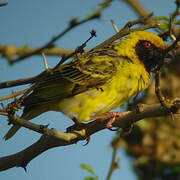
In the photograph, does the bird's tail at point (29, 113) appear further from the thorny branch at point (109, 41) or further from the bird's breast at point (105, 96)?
the thorny branch at point (109, 41)

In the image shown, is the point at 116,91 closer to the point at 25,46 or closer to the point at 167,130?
the point at 25,46

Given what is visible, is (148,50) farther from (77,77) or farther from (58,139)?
(58,139)

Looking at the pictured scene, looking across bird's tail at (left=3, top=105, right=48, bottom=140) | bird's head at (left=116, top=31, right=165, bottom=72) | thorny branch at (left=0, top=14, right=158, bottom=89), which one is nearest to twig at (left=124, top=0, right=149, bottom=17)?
bird's head at (left=116, top=31, right=165, bottom=72)

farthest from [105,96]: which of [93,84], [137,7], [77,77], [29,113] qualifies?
[137,7]

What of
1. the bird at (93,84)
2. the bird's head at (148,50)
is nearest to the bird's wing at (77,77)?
the bird at (93,84)

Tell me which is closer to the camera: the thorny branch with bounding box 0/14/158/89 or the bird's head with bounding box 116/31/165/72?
the thorny branch with bounding box 0/14/158/89

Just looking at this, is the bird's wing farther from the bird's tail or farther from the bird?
the bird's tail

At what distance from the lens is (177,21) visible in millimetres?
3143

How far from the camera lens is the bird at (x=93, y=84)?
3.50m

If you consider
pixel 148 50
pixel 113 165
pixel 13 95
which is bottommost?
pixel 113 165

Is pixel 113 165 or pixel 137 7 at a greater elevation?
pixel 137 7

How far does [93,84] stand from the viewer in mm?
3658

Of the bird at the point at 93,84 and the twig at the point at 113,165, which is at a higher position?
the bird at the point at 93,84

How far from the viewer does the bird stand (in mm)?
3502
